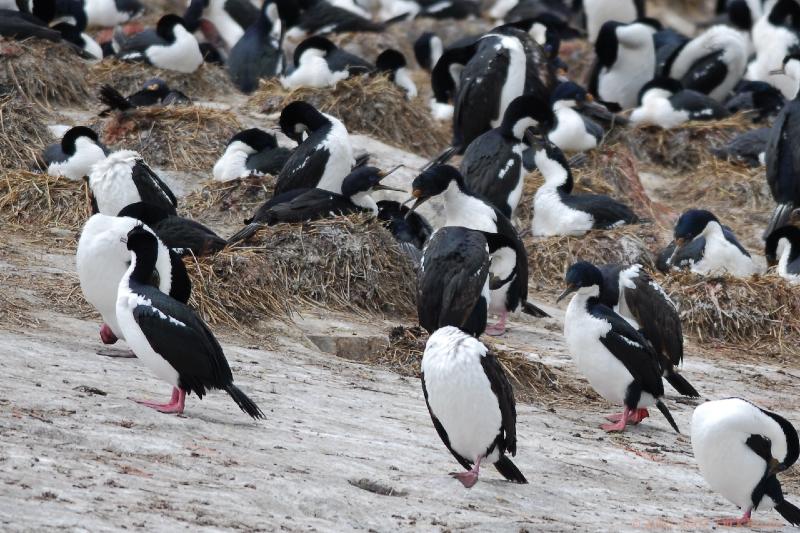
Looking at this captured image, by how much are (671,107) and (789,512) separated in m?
11.5

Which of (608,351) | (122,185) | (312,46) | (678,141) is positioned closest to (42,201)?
(122,185)

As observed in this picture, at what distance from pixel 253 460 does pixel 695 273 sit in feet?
22.6

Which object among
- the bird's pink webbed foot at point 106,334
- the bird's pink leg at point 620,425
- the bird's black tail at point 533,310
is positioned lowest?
the bird's black tail at point 533,310

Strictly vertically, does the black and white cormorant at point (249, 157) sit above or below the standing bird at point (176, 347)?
below

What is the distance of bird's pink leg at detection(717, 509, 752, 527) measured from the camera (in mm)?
7551

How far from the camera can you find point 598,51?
68.5 ft

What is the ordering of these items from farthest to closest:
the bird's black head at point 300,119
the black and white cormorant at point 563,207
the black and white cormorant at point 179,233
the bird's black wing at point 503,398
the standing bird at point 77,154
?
the black and white cormorant at point 563,207 < the bird's black head at point 300,119 < the standing bird at point 77,154 < the black and white cormorant at point 179,233 < the bird's black wing at point 503,398

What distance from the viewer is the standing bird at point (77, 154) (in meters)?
13.1

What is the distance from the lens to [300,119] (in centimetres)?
1362

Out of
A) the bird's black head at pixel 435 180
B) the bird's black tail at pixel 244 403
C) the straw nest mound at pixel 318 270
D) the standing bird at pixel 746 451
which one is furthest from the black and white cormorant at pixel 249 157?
the standing bird at pixel 746 451

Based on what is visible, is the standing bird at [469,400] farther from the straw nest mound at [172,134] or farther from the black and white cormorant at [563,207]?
the straw nest mound at [172,134]

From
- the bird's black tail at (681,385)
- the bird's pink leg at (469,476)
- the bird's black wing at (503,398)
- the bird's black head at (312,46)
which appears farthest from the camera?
the bird's black head at (312,46)

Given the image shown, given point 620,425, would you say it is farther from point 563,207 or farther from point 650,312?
point 563,207

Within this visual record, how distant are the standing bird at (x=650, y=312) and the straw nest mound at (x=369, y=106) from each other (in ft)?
19.8
